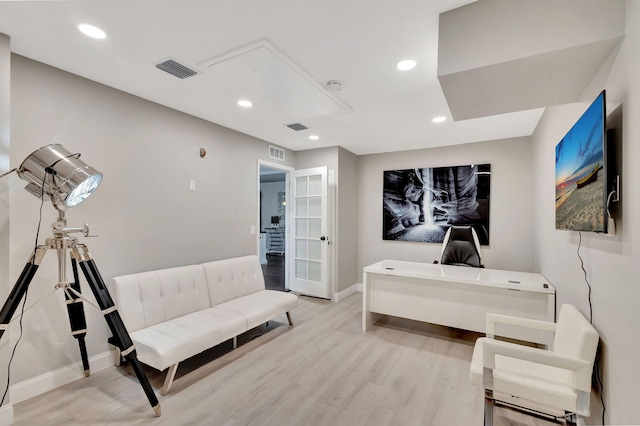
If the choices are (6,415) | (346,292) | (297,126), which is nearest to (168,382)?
(6,415)

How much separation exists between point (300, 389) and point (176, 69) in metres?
2.66

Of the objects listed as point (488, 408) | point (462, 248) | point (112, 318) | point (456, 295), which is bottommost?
point (488, 408)

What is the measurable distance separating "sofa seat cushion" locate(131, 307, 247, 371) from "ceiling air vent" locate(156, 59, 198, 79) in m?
2.09

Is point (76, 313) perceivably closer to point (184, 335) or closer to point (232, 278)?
point (184, 335)

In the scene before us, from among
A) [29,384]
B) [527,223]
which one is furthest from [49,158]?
[527,223]

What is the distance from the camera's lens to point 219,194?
359 centimetres

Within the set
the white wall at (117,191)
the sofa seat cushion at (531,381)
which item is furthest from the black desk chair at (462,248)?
the white wall at (117,191)

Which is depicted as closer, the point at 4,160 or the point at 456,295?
the point at 4,160

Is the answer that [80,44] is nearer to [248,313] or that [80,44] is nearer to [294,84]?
[294,84]

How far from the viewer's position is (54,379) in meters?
2.18

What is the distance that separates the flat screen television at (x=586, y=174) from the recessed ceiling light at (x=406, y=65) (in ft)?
3.52

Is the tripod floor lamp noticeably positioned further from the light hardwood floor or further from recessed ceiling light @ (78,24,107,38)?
recessed ceiling light @ (78,24,107,38)

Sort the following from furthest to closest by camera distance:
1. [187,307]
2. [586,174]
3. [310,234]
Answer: [310,234] < [187,307] < [586,174]

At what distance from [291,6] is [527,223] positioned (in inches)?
159
